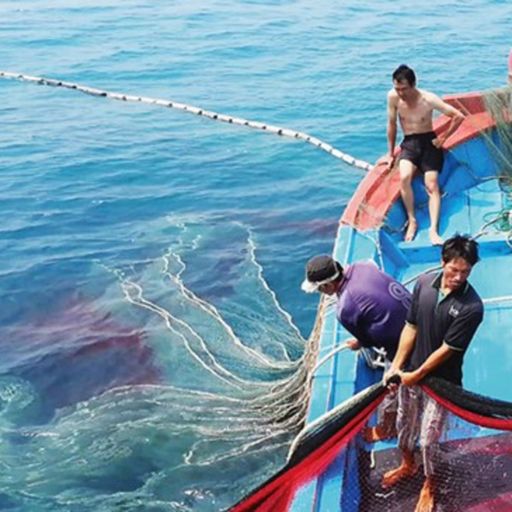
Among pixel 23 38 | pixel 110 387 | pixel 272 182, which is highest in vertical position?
pixel 23 38

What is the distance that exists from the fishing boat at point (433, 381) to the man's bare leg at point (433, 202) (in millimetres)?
115

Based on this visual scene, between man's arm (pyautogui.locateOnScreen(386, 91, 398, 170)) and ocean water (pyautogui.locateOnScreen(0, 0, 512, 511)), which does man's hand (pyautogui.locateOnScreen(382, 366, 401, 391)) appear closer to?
ocean water (pyautogui.locateOnScreen(0, 0, 512, 511))

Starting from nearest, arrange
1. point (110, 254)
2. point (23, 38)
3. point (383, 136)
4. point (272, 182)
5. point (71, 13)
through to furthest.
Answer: point (110, 254), point (272, 182), point (383, 136), point (23, 38), point (71, 13)

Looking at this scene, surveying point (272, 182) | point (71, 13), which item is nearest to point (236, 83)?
point (272, 182)

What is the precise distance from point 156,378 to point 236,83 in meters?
14.0

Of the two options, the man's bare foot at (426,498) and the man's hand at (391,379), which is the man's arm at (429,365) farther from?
the man's bare foot at (426,498)

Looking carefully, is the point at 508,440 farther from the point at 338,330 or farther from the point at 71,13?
the point at 71,13

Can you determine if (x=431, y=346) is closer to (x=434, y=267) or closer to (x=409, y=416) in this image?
(x=409, y=416)

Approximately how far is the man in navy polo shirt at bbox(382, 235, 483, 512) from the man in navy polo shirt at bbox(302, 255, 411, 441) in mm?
381

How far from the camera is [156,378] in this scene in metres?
8.84

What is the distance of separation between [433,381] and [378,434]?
65cm

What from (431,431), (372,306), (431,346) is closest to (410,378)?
(431,346)

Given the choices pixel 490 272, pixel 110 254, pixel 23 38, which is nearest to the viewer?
pixel 490 272

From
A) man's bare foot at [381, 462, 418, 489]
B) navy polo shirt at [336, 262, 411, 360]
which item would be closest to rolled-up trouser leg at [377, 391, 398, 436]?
man's bare foot at [381, 462, 418, 489]
